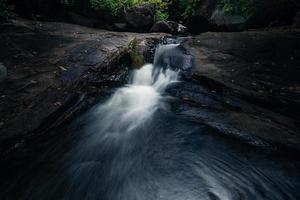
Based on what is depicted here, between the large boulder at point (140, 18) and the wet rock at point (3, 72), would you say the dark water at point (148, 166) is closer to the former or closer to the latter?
the wet rock at point (3, 72)

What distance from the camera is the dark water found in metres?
3.55

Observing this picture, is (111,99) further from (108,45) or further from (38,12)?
(38,12)

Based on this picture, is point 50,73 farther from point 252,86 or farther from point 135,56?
point 252,86

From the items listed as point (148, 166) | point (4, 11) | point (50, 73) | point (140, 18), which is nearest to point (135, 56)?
point (50, 73)

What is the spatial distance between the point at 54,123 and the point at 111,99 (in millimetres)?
1641

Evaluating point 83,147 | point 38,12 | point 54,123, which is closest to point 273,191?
point 83,147

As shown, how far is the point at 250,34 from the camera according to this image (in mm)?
9602

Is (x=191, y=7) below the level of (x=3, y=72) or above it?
above

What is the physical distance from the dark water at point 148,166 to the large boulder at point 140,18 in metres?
7.79

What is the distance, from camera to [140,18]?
12445mm

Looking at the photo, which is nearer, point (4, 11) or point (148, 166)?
point (148, 166)

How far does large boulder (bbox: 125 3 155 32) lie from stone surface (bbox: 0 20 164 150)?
3037 mm

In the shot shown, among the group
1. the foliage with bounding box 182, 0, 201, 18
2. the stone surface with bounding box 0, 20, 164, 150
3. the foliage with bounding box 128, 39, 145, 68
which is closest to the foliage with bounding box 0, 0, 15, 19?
the stone surface with bounding box 0, 20, 164, 150

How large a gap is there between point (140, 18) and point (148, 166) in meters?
9.78
